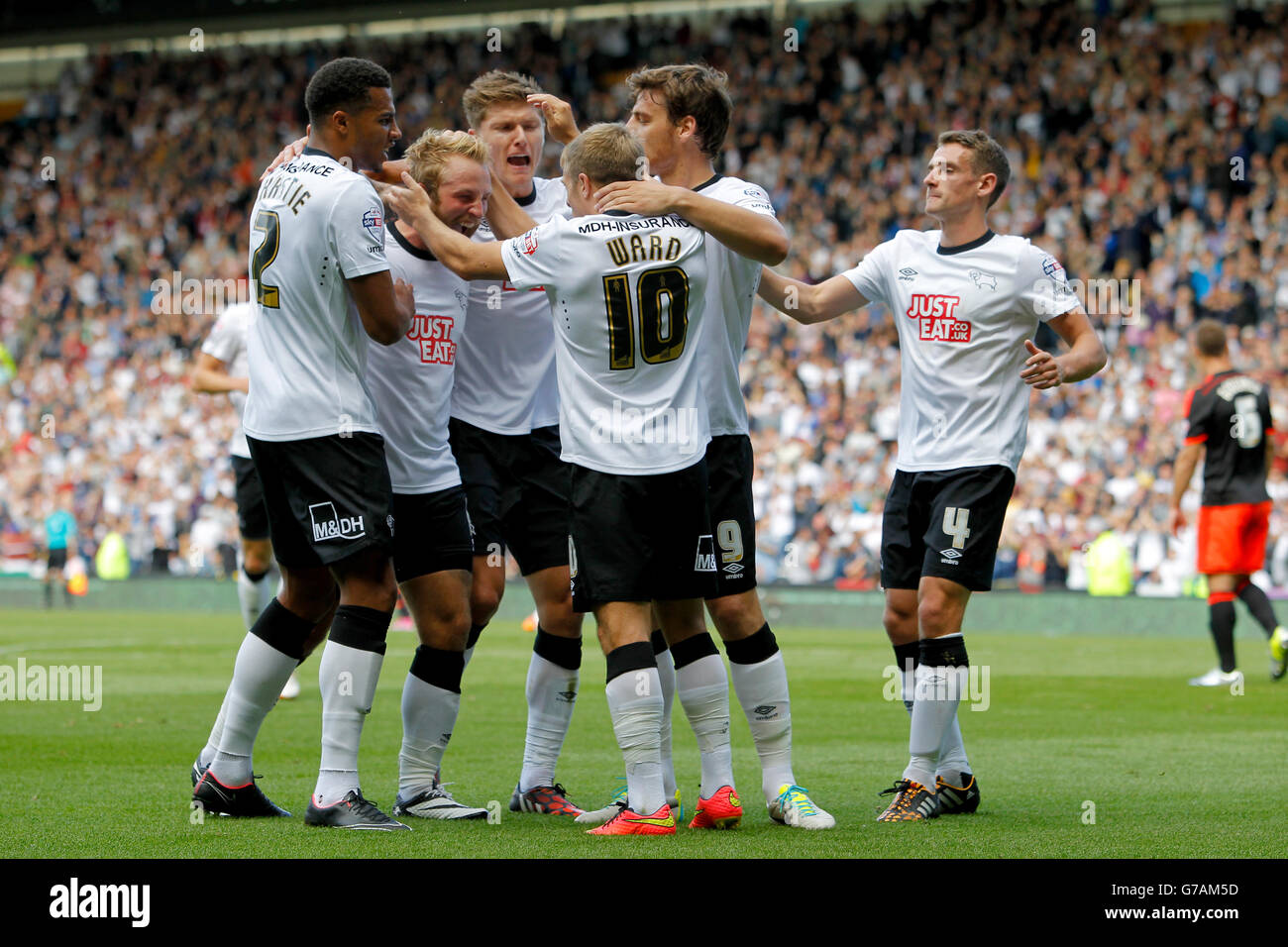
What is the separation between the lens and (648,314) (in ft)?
16.8

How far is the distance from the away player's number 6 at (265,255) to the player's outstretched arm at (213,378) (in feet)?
15.1

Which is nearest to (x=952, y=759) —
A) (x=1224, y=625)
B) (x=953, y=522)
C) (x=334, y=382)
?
(x=953, y=522)

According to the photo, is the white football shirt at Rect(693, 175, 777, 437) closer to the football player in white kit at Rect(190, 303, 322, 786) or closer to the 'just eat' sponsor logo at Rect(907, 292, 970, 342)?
the 'just eat' sponsor logo at Rect(907, 292, 970, 342)

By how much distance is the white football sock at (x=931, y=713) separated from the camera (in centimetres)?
591

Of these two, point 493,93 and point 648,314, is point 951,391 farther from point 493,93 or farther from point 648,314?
point 493,93

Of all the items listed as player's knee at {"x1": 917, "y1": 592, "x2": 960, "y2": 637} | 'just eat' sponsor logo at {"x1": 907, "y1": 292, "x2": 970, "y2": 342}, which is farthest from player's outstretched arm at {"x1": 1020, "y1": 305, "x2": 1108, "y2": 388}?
player's knee at {"x1": 917, "y1": 592, "x2": 960, "y2": 637}

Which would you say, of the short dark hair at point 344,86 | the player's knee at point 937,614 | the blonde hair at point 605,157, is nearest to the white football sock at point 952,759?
the player's knee at point 937,614

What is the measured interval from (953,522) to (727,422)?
3.25 feet

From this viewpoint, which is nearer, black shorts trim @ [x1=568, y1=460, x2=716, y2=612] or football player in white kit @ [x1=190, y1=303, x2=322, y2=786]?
black shorts trim @ [x1=568, y1=460, x2=716, y2=612]

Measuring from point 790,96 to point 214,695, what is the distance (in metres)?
19.3

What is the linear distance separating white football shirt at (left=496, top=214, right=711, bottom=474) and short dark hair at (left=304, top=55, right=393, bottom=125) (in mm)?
805

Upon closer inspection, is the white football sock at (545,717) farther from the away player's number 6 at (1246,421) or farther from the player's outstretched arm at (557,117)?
the away player's number 6 at (1246,421)

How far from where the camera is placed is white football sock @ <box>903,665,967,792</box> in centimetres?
591

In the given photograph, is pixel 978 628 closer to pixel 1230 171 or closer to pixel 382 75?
pixel 1230 171
